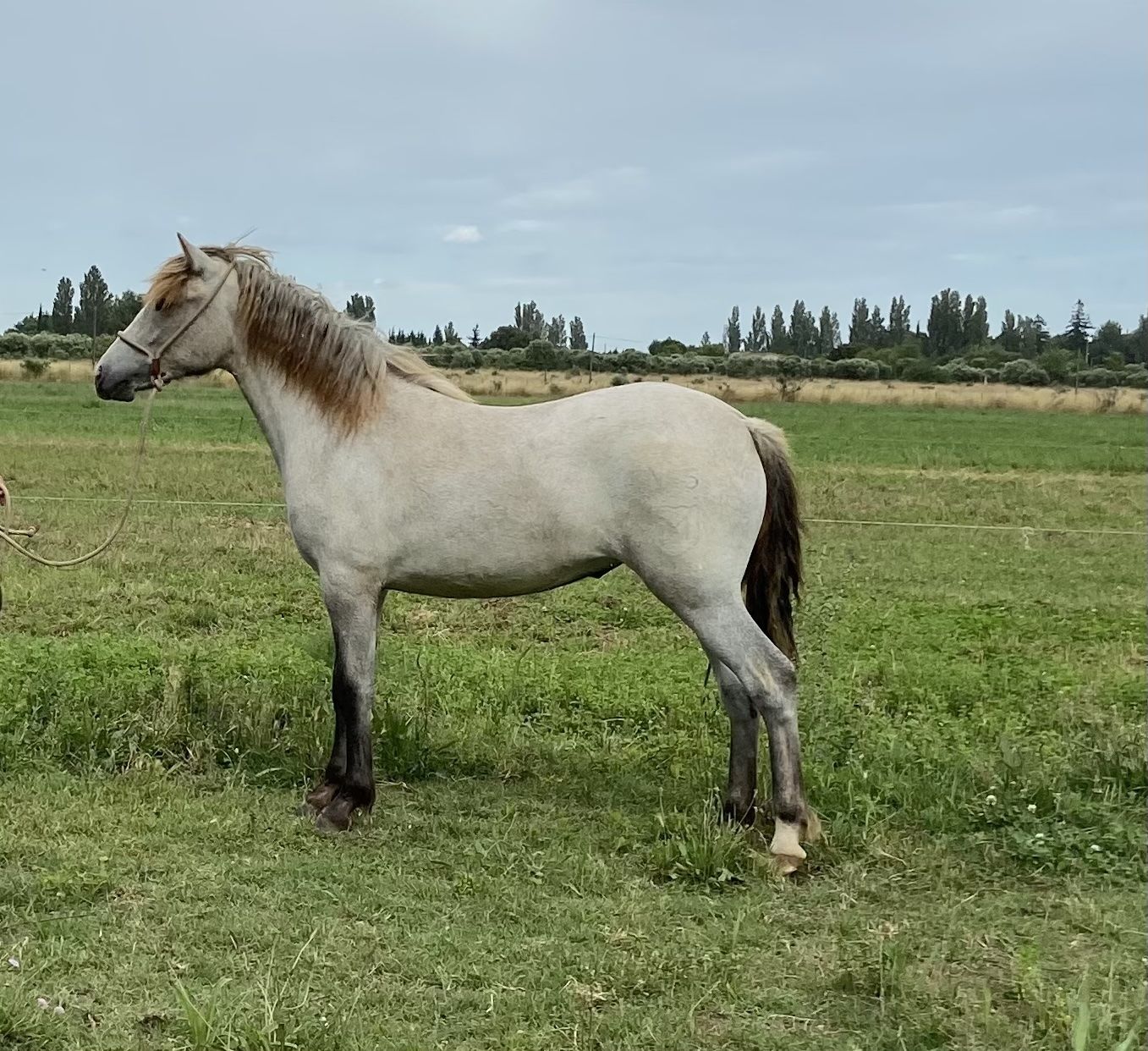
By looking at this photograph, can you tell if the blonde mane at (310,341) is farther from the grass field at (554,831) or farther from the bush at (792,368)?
the bush at (792,368)

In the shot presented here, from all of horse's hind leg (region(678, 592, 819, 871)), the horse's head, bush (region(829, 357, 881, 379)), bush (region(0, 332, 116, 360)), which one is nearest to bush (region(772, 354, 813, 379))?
bush (region(829, 357, 881, 379))

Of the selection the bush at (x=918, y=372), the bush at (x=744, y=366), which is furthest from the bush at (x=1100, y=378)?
the bush at (x=744, y=366)

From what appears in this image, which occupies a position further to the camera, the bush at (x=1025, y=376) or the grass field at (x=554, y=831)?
the bush at (x=1025, y=376)

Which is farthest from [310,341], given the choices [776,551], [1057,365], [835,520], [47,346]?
[1057,365]

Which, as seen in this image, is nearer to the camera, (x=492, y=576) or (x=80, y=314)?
(x=492, y=576)

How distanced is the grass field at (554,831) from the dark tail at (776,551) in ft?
2.40

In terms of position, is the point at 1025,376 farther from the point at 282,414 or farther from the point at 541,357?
the point at 282,414

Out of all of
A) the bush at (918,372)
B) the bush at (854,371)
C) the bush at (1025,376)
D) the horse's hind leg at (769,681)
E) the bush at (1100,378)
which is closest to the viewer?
the horse's hind leg at (769,681)

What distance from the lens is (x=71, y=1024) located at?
282cm

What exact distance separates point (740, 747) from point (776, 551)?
0.82m

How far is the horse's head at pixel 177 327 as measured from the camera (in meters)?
4.57

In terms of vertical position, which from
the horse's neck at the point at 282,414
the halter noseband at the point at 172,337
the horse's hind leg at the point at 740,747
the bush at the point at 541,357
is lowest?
the horse's hind leg at the point at 740,747

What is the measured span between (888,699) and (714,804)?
1681 millimetres

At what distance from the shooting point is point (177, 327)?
4.59 m
